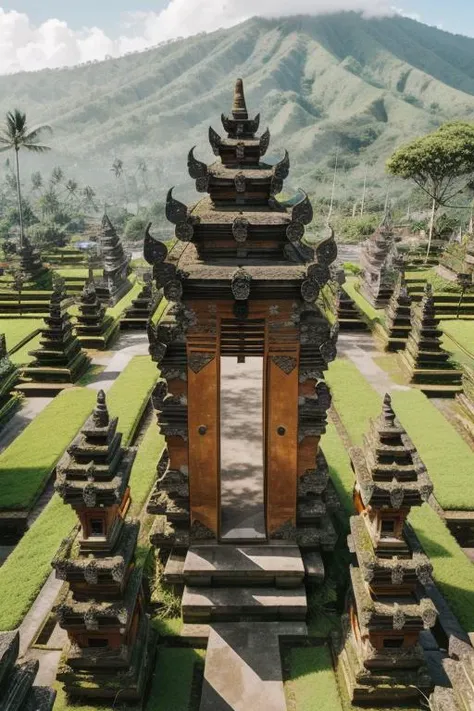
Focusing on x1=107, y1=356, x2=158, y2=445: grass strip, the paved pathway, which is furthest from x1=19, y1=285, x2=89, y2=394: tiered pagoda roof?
the paved pathway

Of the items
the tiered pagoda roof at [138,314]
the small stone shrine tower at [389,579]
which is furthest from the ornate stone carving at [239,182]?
the tiered pagoda roof at [138,314]

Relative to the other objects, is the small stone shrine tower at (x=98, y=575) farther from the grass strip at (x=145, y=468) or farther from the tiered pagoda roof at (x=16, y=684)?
the grass strip at (x=145, y=468)

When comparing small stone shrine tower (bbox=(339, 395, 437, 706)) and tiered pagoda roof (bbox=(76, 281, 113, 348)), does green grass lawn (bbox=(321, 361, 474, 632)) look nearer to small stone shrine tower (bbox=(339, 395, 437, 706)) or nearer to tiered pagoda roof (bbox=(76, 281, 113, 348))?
small stone shrine tower (bbox=(339, 395, 437, 706))

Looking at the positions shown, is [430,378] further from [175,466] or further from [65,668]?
[65,668]

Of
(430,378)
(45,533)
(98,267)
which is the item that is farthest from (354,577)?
(98,267)

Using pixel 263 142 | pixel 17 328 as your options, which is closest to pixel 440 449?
pixel 263 142

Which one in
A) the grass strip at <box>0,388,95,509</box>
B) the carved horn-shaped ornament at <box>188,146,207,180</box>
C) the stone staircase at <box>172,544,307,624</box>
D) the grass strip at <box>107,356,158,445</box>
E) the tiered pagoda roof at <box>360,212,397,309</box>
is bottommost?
the grass strip at <box>0,388,95,509</box>

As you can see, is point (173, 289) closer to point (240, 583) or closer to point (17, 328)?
point (240, 583)
